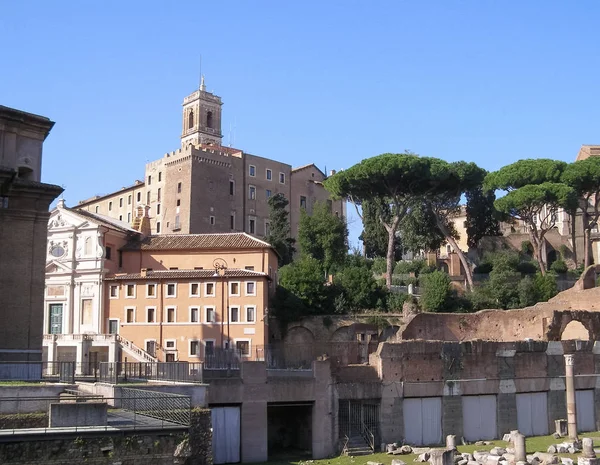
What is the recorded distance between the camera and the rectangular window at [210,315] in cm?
3716

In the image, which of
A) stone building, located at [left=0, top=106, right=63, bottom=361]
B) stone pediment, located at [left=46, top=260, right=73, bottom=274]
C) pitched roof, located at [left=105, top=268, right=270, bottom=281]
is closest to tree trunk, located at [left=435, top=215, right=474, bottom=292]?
pitched roof, located at [left=105, top=268, right=270, bottom=281]

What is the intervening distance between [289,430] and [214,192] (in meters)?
34.1

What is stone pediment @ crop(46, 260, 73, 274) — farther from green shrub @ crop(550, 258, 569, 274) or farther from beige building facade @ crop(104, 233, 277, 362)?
green shrub @ crop(550, 258, 569, 274)

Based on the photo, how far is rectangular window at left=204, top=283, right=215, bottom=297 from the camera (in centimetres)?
3747

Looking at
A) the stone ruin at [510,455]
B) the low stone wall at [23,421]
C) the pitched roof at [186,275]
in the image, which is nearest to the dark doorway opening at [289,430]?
the stone ruin at [510,455]

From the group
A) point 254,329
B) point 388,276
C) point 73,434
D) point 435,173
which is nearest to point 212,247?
point 254,329

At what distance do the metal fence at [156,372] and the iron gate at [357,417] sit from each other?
5.43 m

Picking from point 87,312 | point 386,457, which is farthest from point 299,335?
point 386,457

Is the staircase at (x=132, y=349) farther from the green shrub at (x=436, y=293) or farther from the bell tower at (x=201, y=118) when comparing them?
the bell tower at (x=201, y=118)

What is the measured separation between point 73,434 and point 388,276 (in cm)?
3367

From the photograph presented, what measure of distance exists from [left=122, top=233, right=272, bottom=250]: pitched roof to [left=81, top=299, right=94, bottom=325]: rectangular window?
367cm

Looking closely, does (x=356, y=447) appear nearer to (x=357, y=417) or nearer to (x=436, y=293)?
(x=357, y=417)

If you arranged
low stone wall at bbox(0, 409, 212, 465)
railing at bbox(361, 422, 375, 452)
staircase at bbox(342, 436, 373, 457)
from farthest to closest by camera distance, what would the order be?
railing at bbox(361, 422, 375, 452) < staircase at bbox(342, 436, 373, 457) < low stone wall at bbox(0, 409, 212, 465)

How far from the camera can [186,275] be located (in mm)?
37719
